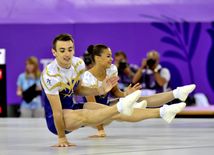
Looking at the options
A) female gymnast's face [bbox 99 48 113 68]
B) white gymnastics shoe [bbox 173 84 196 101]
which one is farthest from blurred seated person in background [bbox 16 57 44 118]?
white gymnastics shoe [bbox 173 84 196 101]

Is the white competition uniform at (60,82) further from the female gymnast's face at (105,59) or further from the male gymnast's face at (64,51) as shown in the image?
the female gymnast's face at (105,59)

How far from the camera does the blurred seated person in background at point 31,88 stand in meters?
5.52

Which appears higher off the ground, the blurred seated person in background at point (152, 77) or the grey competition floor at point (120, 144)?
the blurred seated person in background at point (152, 77)

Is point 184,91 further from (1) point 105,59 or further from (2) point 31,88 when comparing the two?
(2) point 31,88

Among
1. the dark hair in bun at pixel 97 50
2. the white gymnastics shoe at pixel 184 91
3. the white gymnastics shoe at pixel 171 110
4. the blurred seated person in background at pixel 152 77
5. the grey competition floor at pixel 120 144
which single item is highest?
the dark hair in bun at pixel 97 50

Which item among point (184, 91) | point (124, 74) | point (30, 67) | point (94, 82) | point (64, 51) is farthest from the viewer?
point (30, 67)

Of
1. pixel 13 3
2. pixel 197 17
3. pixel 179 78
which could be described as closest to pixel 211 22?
pixel 197 17

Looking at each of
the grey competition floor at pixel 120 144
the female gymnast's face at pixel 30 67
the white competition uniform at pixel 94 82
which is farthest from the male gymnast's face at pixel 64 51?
the female gymnast's face at pixel 30 67

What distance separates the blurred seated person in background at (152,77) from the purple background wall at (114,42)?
2.09m

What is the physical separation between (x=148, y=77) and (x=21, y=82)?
7.33ft

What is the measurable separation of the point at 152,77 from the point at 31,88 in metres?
2.05

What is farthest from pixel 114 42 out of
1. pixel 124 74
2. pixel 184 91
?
pixel 184 91

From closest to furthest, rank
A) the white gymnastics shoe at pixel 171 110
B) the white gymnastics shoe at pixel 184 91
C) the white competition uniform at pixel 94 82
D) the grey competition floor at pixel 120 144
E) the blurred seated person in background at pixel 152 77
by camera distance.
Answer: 1. the grey competition floor at pixel 120 144
2. the white gymnastics shoe at pixel 171 110
3. the white gymnastics shoe at pixel 184 91
4. the white competition uniform at pixel 94 82
5. the blurred seated person in background at pixel 152 77

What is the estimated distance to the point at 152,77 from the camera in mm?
5402
